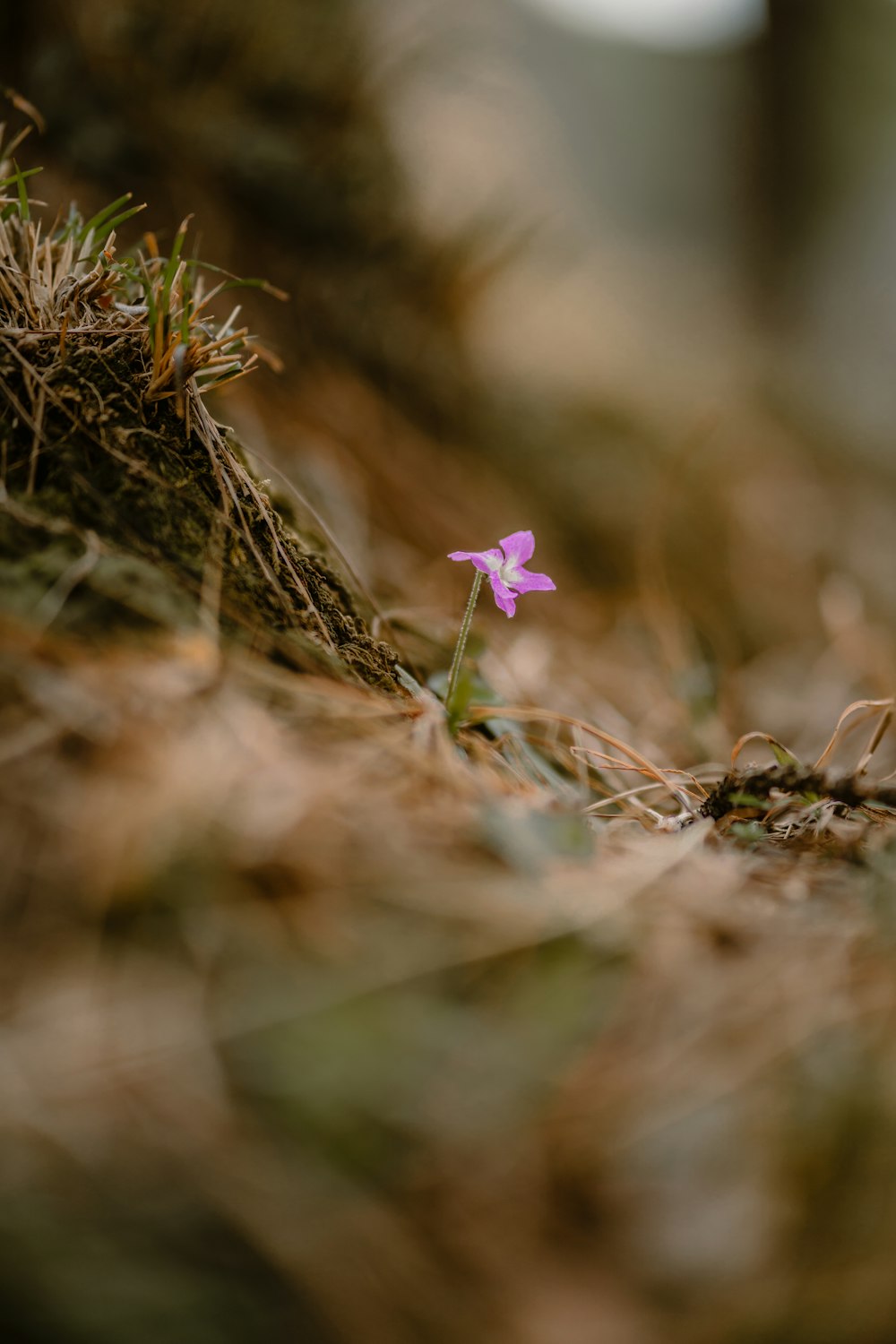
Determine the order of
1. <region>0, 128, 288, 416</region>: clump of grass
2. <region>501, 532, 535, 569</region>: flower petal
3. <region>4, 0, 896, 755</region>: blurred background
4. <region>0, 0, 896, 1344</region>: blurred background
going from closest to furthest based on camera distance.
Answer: <region>0, 0, 896, 1344</region>: blurred background
<region>0, 128, 288, 416</region>: clump of grass
<region>501, 532, 535, 569</region>: flower petal
<region>4, 0, 896, 755</region>: blurred background

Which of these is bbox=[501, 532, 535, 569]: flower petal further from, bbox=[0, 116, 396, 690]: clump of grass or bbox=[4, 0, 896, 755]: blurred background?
bbox=[4, 0, 896, 755]: blurred background

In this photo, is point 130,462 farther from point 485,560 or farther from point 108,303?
point 485,560

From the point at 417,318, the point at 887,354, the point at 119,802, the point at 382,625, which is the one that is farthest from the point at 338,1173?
the point at 887,354

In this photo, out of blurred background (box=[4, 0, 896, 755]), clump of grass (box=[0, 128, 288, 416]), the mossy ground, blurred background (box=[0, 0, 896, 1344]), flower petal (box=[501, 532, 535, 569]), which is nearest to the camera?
blurred background (box=[0, 0, 896, 1344])

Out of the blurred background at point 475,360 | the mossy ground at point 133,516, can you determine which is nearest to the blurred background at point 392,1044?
the mossy ground at point 133,516

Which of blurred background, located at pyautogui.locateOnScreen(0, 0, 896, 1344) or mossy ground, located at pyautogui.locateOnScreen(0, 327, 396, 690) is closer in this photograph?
blurred background, located at pyautogui.locateOnScreen(0, 0, 896, 1344)

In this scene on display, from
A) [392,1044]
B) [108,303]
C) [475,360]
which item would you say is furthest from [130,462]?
[475,360]

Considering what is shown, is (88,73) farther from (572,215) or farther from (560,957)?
(572,215)

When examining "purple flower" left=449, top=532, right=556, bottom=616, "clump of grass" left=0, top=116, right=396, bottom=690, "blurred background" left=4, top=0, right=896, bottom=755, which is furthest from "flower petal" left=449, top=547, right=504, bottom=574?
"blurred background" left=4, top=0, right=896, bottom=755
